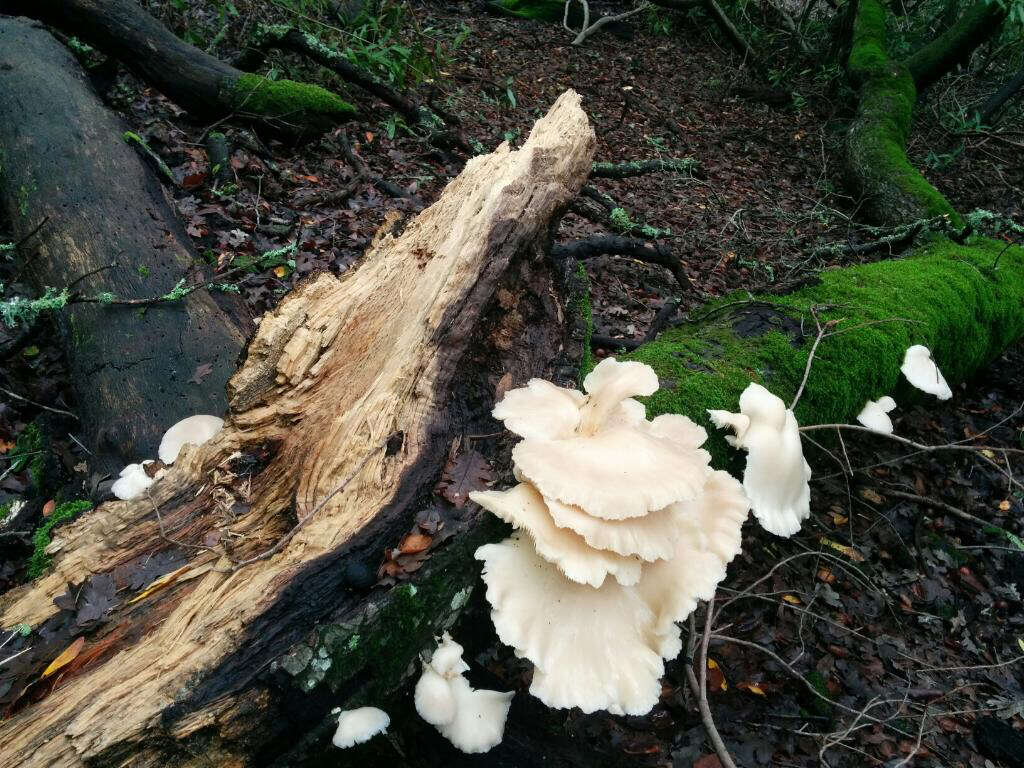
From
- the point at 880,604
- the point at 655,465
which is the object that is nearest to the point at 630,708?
the point at 655,465

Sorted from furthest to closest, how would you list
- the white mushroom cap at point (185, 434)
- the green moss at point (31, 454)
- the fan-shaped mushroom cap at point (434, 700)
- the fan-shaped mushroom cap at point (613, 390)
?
the green moss at point (31, 454)
the white mushroom cap at point (185, 434)
the fan-shaped mushroom cap at point (613, 390)
the fan-shaped mushroom cap at point (434, 700)

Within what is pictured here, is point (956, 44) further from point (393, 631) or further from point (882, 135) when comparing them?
point (393, 631)

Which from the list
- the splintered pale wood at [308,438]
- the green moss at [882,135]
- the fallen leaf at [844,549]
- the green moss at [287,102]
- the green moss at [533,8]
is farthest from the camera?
the green moss at [533,8]

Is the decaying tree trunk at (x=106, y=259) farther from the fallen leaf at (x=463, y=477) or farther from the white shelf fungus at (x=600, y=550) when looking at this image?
the white shelf fungus at (x=600, y=550)

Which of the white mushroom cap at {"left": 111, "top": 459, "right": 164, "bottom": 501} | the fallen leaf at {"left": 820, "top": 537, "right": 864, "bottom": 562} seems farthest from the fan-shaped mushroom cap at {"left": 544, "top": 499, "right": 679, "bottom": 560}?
the fallen leaf at {"left": 820, "top": 537, "right": 864, "bottom": 562}

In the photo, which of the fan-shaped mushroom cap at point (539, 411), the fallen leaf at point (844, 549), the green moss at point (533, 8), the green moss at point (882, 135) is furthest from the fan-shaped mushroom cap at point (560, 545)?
the green moss at point (533, 8)

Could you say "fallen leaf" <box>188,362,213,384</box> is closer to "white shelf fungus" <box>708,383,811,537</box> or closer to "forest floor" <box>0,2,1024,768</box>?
"forest floor" <box>0,2,1024,768</box>
